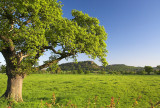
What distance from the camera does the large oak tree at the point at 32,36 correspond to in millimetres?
11039

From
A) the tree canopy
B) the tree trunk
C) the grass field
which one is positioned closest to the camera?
the tree canopy

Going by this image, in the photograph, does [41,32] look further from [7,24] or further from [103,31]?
[103,31]

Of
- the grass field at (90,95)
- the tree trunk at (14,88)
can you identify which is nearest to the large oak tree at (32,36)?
the tree trunk at (14,88)

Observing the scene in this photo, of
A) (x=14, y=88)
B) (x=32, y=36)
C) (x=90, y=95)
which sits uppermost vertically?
(x=32, y=36)

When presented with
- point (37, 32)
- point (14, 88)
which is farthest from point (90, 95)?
point (37, 32)

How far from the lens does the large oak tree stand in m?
11.0

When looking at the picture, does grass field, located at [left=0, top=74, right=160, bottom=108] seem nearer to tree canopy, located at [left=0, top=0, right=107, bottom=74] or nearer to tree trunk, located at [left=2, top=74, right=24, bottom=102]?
tree trunk, located at [left=2, top=74, right=24, bottom=102]

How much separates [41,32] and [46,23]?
5.87ft

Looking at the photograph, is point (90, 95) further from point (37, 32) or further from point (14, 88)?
point (37, 32)

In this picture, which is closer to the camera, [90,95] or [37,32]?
[37,32]

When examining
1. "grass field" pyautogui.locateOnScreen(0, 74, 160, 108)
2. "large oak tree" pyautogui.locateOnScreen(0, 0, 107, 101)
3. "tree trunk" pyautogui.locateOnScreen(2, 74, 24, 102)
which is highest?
"large oak tree" pyautogui.locateOnScreen(0, 0, 107, 101)

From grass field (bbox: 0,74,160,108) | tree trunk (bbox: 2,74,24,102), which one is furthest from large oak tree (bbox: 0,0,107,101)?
grass field (bbox: 0,74,160,108)

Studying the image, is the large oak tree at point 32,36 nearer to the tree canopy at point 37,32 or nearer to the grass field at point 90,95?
the tree canopy at point 37,32

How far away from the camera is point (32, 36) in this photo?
1080 centimetres
